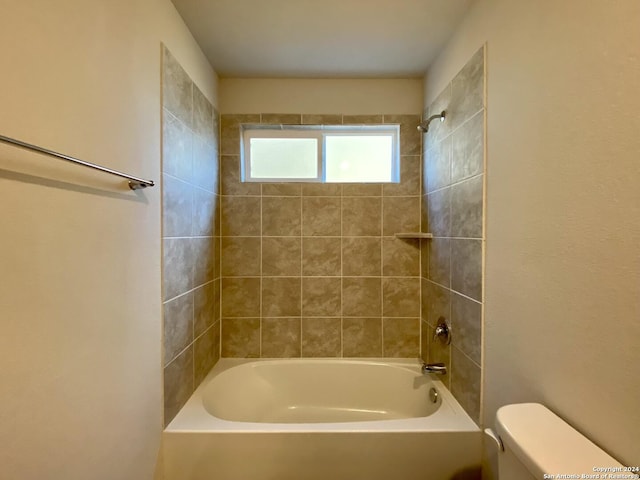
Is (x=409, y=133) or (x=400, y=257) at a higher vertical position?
(x=409, y=133)

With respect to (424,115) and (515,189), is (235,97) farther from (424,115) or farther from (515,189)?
(515,189)

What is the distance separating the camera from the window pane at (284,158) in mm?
2240

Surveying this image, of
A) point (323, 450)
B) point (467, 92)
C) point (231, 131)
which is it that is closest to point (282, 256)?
point (231, 131)

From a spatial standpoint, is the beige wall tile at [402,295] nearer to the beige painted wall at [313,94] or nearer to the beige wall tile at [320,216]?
the beige wall tile at [320,216]

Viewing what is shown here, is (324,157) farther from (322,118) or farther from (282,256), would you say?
(282,256)

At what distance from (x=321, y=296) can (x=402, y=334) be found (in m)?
0.63

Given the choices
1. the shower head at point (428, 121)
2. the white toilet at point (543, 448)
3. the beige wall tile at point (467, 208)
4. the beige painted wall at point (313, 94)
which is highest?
the beige painted wall at point (313, 94)

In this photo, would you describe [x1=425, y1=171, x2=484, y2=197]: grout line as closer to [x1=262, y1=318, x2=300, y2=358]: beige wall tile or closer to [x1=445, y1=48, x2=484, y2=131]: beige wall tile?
[x1=445, y1=48, x2=484, y2=131]: beige wall tile

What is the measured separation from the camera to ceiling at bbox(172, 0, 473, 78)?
1414 mm

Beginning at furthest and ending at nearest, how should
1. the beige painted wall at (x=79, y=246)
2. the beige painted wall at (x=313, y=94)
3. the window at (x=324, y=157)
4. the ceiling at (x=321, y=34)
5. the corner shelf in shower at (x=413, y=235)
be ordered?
the window at (x=324, y=157) → the beige painted wall at (x=313, y=94) → the corner shelf in shower at (x=413, y=235) → the ceiling at (x=321, y=34) → the beige painted wall at (x=79, y=246)

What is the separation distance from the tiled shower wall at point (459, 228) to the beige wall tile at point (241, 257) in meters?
1.17

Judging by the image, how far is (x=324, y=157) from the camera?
87.5 inches

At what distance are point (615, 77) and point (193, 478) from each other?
1986 mm

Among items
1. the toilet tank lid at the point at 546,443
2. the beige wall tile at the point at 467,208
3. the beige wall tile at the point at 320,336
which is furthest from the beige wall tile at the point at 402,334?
the toilet tank lid at the point at 546,443
